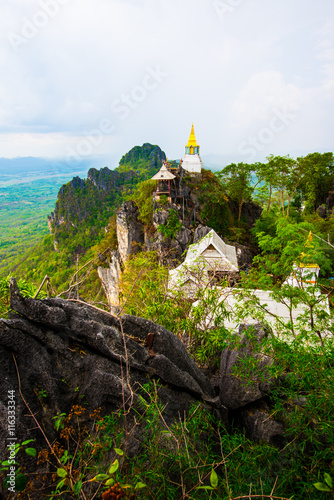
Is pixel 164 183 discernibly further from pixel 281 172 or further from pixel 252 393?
pixel 252 393

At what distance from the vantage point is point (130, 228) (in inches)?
957

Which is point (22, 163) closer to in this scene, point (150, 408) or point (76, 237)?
point (76, 237)

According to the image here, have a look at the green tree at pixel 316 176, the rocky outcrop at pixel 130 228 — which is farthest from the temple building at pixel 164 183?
the green tree at pixel 316 176

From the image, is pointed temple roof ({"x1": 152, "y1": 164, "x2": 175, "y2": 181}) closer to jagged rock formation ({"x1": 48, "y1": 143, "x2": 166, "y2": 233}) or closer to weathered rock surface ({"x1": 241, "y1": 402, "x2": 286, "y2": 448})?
weathered rock surface ({"x1": 241, "y1": 402, "x2": 286, "y2": 448})

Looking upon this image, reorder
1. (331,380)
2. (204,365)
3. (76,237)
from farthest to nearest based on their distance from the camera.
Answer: (76,237)
(204,365)
(331,380)

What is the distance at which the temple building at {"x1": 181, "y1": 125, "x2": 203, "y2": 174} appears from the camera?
24391 mm

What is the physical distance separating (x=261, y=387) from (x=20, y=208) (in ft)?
350

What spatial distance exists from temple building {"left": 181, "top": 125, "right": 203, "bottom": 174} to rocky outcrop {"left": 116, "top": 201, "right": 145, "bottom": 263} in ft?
22.0

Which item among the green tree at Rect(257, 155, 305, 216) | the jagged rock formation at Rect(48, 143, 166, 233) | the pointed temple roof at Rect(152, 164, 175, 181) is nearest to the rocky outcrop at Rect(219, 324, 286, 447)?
the pointed temple roof at Rect(152, 164, 175, 181)

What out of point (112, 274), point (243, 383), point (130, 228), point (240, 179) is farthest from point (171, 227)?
point (243, 383)

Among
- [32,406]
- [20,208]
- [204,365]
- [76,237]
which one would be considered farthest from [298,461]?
[20,208]

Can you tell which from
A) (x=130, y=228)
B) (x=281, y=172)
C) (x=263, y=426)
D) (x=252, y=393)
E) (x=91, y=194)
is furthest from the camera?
(x=91, y=194)

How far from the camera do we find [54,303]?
10.4 feet

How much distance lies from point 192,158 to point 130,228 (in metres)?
9.67
